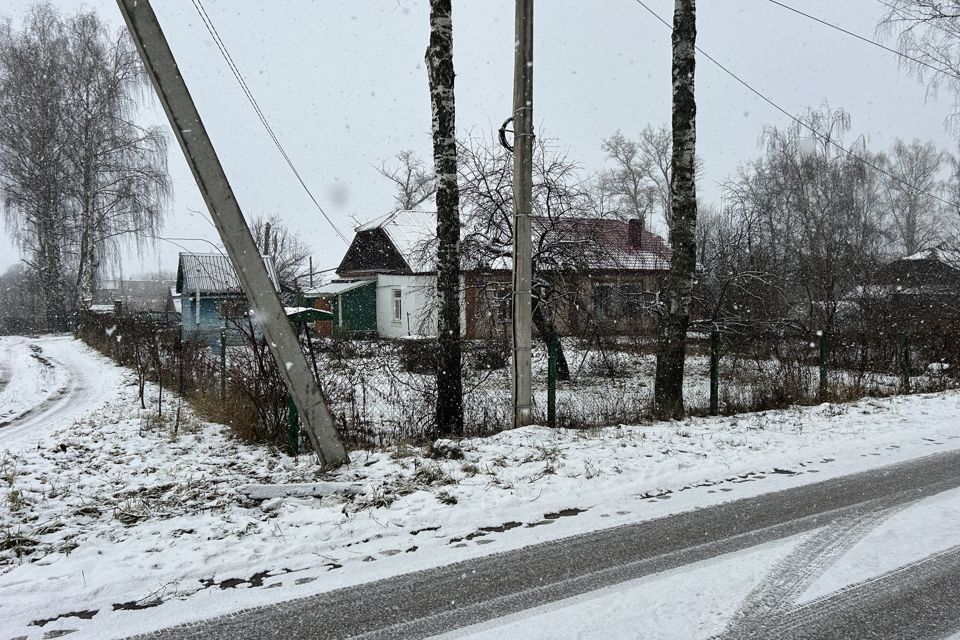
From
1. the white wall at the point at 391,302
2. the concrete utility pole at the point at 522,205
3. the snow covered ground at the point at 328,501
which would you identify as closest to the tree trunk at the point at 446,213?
the concrete utility pole at the point at 522,205

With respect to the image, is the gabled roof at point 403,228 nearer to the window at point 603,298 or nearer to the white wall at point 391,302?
the white wall at point 391,302

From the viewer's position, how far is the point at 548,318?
1491 centimetres

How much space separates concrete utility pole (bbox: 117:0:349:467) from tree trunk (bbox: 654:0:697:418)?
516 centimetres

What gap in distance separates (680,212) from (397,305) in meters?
21.6

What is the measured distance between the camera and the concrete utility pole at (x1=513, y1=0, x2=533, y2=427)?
7.17 meters

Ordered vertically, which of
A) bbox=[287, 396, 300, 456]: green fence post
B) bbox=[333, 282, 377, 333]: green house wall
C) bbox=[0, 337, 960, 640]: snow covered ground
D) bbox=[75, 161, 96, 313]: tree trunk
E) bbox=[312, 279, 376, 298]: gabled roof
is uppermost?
bbox=[75, 161, 96, 313]: tree trunk

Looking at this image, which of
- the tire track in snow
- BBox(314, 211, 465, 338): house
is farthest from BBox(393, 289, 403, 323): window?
the tire track in snow

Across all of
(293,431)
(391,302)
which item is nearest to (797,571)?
(293,431)

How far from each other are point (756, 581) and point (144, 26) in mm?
6286

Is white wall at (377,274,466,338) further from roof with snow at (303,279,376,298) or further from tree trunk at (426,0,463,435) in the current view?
tree trunk at (426,0,463,435)

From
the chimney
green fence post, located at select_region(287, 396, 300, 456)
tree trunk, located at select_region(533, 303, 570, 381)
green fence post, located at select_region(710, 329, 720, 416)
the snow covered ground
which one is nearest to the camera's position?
the snow covered ground

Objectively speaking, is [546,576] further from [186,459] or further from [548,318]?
[548,318]

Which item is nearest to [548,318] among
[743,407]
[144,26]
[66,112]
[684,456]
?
[743,407]

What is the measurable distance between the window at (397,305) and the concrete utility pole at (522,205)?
853 inches
